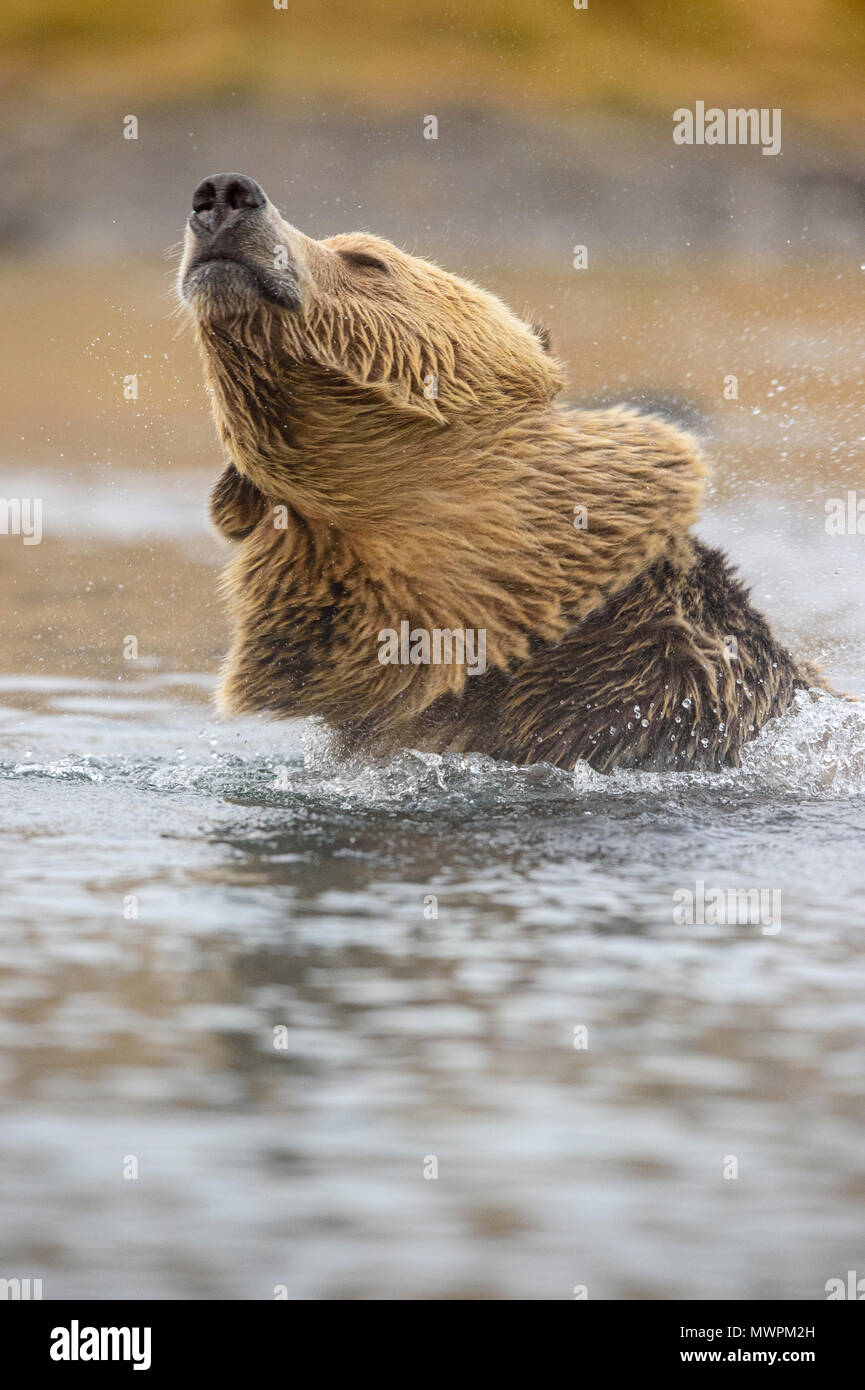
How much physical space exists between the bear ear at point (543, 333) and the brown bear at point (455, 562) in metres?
0.22

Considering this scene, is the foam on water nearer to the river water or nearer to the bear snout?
the river water

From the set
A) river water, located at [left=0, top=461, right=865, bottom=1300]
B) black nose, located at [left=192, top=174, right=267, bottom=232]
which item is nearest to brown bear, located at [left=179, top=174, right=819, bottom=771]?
river water, located at [left=0, top=461, right=865, bottom=1300]

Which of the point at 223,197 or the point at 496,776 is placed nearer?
the point at 223,197

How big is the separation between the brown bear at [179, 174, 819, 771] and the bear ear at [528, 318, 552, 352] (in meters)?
0.22

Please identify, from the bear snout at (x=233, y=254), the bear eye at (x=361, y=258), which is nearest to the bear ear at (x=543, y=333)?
the bear eye at (x=361, y=258)

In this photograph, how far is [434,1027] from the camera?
3475 millimetres

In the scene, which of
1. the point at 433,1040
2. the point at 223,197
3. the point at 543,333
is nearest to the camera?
the point at 433,1040

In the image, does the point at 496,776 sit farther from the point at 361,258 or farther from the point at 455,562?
the point at 361,258

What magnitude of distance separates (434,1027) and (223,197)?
2404 millimetres

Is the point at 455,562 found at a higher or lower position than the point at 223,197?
lower

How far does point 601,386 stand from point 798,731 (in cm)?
952

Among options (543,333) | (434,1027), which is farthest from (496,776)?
(434,1027)

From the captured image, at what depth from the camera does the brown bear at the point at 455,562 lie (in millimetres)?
5480
